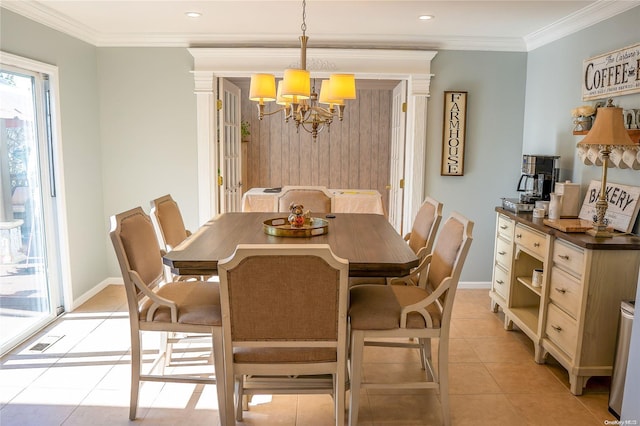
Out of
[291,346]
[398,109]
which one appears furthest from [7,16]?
[398,109]

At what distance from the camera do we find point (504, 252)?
3.69 m

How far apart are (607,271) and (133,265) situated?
8.07 feet

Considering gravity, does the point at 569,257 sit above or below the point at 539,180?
below

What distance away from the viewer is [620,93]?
2.98 m

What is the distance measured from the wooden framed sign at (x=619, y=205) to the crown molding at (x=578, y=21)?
3.58 feet

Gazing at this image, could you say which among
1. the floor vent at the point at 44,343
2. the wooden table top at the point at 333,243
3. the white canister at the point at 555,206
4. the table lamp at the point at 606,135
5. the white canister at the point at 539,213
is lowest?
the floor vent at the point at 44,343

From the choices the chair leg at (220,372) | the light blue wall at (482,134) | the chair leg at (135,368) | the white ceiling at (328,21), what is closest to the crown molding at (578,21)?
the white ceiling at (328,21)

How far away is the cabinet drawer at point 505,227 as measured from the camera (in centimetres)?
358

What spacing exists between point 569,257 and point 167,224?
2.40 meters

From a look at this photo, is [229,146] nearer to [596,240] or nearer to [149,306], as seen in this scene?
[149,306]

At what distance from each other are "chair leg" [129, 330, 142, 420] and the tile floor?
0.24ft

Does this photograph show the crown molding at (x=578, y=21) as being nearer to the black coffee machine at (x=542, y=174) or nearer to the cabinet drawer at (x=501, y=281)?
the black coffee machine at (x=542, y=174)

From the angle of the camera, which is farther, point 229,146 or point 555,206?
point 229,146

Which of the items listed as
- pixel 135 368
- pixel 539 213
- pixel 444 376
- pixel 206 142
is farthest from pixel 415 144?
pixel 135 368
